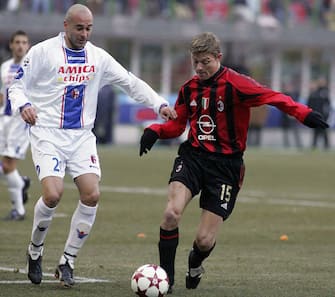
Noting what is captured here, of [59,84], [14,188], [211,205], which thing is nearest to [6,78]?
[14,188]

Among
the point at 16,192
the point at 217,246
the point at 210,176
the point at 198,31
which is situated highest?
the point at 210,176

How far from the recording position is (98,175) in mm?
9539

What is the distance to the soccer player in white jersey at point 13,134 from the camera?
14.6 metres

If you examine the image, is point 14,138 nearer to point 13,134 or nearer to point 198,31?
point 13,134

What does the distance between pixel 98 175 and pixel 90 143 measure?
0.29 m

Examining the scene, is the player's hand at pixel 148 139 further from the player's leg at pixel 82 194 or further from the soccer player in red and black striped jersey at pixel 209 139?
the player's leg at pixel 82 194

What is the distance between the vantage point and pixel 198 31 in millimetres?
46094

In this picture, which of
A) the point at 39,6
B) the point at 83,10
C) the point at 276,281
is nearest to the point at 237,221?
the point at 276,281

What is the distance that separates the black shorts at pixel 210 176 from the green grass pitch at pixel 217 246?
720 mm

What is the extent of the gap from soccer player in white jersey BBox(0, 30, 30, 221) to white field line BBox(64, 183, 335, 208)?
4.64m

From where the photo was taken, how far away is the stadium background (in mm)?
43562

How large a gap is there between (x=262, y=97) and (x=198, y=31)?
1462 inches

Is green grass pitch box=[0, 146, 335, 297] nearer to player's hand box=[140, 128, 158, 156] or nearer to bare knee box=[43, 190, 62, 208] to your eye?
bare knee box=[43, 190, 62, 208]

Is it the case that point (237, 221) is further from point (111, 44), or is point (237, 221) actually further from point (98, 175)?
point (111, 44)
